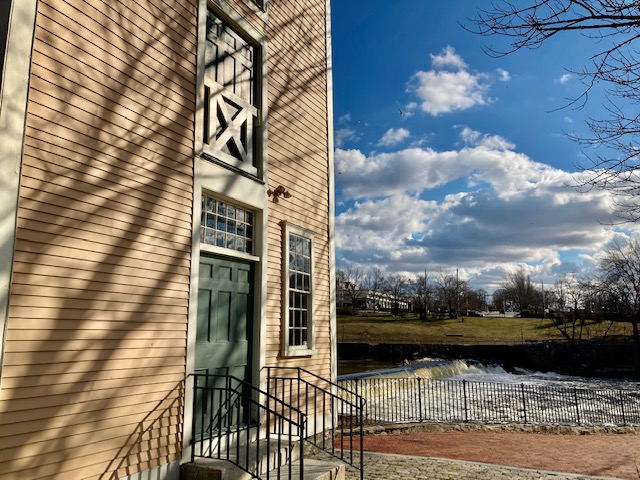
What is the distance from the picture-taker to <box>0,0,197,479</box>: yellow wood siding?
173 inches

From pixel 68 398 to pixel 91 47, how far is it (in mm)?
3602

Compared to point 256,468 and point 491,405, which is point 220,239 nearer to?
point 256,468

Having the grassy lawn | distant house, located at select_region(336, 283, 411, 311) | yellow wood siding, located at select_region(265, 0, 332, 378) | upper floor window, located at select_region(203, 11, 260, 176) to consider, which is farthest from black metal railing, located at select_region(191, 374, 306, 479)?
distant house, located at select_region(336, 283, 411, 311)

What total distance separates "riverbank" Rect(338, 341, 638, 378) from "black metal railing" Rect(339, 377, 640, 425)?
13.6m

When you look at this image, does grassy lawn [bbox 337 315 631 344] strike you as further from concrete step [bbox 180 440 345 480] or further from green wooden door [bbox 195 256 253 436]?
concrete step [bbox 180 440 345 480]

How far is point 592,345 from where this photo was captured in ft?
119

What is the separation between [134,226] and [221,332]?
2151mm

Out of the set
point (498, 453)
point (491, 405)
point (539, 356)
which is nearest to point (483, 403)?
point (491, 405)

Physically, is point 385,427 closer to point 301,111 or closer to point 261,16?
point 301,111

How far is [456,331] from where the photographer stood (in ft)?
184

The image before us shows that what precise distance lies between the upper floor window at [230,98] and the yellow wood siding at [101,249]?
1.98 ft

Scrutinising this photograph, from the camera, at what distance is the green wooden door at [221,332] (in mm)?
6469

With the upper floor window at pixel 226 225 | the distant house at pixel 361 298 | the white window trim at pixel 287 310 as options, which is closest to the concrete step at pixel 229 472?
the white window trim at pixel 287 310

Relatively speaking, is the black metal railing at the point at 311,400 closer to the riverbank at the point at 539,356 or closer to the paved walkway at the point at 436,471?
the paved walkway at the point at 436,471
